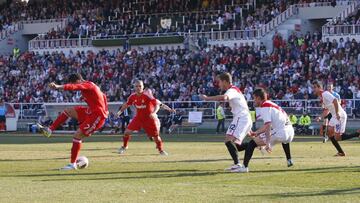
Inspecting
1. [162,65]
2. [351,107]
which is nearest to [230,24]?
[162,65]

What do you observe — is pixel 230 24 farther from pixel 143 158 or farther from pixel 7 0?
pixel 143 158

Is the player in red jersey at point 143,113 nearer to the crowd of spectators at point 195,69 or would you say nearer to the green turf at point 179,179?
the green turf at point 179,179

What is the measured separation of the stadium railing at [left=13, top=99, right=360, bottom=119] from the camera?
4744cm

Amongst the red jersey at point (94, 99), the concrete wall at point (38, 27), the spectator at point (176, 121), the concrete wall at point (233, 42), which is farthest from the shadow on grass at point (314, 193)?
the concrete wall at point (38, 27)

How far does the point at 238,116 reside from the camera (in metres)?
20.5

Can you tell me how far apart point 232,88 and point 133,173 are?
9.20 feet

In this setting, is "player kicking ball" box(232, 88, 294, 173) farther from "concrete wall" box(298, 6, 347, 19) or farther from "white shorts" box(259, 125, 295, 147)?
"concrete wall" box(298, 6, 347, 19)

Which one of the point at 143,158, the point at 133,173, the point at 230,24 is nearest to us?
the point at 133,173

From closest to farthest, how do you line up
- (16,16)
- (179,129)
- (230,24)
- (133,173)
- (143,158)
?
(133,173)
(143,158)
(179,129)
(230,24)
(16,16)

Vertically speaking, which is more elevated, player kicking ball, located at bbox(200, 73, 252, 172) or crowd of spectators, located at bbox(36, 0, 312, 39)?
crowd of spectators, located at bbox(36, 0, 312, 39)

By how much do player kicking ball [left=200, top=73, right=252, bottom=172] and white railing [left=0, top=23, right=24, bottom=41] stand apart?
5610 centimetres

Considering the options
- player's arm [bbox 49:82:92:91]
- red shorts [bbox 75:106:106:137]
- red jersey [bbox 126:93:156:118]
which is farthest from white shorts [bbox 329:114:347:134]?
player's arm [bbox 49:82:92:91]

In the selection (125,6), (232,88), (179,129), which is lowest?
(179,129)

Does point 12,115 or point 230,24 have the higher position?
point 230,24
